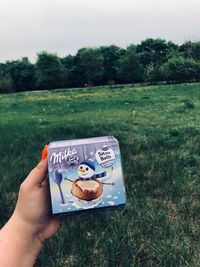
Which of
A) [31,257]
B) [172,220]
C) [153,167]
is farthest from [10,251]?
[153,167]

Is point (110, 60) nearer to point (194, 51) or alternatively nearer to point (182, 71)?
point (194, 51)

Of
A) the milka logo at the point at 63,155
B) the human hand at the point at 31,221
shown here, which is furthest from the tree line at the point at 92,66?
the milka logo at the point at 63,155

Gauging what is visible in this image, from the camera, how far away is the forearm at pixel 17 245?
2.31m

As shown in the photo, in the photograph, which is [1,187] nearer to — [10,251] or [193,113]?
[10,251]

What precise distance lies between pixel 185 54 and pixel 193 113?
68.7 m

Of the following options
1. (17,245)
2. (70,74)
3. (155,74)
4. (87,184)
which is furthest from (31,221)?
(70,74)

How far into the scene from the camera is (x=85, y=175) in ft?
7.55

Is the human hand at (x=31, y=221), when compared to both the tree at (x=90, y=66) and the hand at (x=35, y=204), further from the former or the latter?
the tree at (x=90, y=66)

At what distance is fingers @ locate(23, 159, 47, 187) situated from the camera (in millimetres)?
2377

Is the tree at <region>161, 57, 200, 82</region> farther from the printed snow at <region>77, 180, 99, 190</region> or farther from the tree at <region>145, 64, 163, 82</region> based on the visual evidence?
the printed snow at <region>77, 180, 99, 190</region>

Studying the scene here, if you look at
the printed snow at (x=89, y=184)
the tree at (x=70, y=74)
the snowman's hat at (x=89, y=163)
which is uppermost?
the snowman's hat at (x=89, y=163)

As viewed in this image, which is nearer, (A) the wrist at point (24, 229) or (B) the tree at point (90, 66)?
(A) the wrist at point (24, 229)

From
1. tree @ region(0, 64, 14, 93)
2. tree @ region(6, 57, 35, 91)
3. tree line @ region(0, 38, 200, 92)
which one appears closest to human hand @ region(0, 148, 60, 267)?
tree line @ region(0, 38, 200, 92)

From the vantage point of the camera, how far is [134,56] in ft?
295
